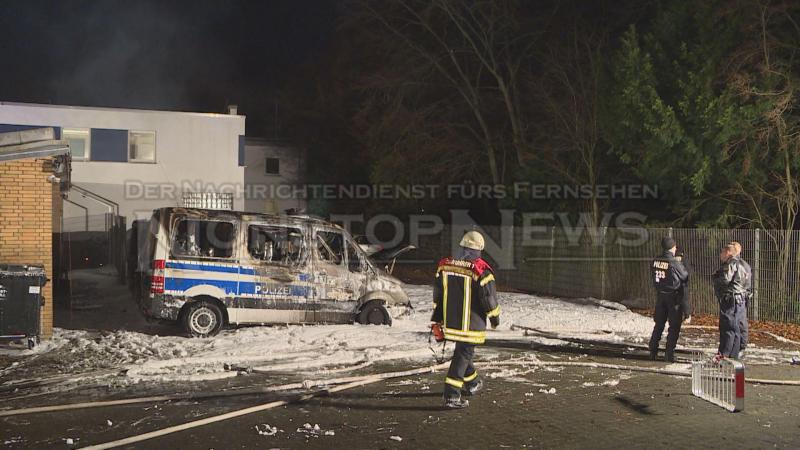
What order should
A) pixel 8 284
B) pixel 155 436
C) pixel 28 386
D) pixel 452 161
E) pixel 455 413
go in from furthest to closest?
1. pixel 452 161
2. pixel 8 284
3. pixel 28 386
4. pixel 455 413
5. pixel 155 436

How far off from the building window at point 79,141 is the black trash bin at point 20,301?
18.3 m

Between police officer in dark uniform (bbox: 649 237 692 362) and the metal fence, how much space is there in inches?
213

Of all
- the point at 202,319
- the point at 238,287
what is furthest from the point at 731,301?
the point at 202,319

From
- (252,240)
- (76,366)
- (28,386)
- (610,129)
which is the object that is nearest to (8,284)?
(76,366)

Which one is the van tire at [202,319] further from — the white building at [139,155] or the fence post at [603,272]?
the white building at [139,155]

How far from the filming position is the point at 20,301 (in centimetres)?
1057

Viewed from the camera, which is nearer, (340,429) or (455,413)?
(340,429)

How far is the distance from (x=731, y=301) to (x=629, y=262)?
8636 mm

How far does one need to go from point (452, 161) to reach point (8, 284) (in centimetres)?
2043

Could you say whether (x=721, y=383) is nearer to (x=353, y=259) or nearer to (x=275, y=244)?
(x=353, y=259)

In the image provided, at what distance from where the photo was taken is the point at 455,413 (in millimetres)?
7633

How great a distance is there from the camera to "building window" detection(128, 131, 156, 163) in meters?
28.3

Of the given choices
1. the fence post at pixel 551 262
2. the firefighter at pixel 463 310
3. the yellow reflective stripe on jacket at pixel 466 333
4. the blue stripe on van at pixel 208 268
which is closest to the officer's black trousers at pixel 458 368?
the firefighter at pixel 463 310

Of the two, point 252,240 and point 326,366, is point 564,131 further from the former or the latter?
point 326,366
